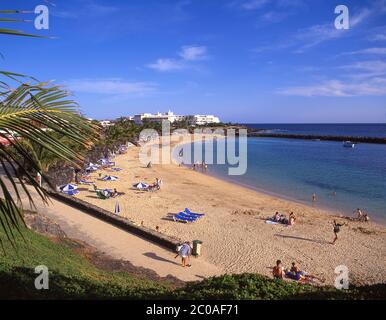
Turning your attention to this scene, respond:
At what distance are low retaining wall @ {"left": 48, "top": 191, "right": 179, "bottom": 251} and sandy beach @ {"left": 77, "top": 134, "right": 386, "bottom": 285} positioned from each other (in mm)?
1509

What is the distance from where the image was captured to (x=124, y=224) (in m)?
14.5

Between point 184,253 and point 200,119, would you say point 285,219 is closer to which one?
point 184,253

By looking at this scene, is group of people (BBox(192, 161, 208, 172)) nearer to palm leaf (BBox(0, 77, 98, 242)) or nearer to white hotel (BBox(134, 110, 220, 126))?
palm leaf (BBox(0, 77, 98, 242))

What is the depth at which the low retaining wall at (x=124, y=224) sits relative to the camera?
12.9 m

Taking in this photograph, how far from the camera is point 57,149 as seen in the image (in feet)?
6.51

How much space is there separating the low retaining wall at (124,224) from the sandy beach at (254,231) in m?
Result: 1.51

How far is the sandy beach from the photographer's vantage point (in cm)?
1315

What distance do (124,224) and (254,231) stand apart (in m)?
6.45

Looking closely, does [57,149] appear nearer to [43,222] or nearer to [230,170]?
[43,222]

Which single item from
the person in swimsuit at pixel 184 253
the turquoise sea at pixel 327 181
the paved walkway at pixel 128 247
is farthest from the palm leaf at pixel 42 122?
the turquoise sea at pixel 327 181

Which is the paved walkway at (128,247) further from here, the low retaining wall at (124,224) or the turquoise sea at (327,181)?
the turquoise sea at (327,181)

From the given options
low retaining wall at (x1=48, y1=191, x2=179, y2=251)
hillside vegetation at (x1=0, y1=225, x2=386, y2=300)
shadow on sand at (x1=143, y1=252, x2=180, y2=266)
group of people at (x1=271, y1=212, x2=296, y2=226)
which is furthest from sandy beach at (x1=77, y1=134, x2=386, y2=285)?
hillside vegetation at (x1=0, y1=225, x2=386, y2=300)

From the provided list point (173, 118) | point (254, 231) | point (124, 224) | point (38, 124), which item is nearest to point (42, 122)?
point (38, 124)

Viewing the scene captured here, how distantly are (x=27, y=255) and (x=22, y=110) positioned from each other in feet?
23.1
